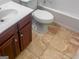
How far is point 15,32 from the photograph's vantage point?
1.68m

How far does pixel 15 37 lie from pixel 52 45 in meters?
0.88

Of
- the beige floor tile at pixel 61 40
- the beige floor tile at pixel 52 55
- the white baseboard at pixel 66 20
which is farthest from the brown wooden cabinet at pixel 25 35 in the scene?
the white baseboard at pixel 66 20

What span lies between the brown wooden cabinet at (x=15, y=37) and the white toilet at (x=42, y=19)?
0.46 m

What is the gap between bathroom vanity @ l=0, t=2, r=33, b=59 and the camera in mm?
1508

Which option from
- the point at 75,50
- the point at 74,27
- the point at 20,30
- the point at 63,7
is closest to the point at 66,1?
the point at 63,7

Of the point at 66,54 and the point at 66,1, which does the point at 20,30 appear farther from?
the point at 66,1

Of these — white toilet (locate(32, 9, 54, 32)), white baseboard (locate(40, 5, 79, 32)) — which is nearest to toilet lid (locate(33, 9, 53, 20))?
white toilet (locate(32, 9, 54, 32))

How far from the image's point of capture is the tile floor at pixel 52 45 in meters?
2.11

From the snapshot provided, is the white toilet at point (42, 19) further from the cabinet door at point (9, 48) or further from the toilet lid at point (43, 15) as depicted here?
the cabinet door at point (9, 48)

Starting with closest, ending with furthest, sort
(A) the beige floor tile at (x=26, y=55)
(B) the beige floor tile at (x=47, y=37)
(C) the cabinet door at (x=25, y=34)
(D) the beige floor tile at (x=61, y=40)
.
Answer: (C) the cabinet door at (x=25, y=34), (A) the beige floor tile at (x=26, y=55), (D) the beige floor tile at (x=61, y=40), (B) the beige floor tile at (x=47, y=37)

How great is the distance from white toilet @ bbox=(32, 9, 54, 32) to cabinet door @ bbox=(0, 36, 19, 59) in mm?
850

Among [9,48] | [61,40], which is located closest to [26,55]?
[9,48]

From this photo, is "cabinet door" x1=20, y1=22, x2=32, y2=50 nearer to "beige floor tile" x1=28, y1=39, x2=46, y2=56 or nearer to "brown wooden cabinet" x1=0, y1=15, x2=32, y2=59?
"brown wooden cabinet" x1=0, y1=15, x2=32, y2=59

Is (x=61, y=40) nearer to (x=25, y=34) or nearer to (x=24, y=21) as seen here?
(x=25, y=34)
